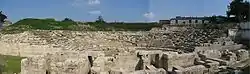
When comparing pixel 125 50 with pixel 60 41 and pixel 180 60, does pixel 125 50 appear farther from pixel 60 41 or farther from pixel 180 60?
pixel 60 41

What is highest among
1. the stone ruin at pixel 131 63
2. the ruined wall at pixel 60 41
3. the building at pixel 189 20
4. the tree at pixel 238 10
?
the tree at pixel 238 10

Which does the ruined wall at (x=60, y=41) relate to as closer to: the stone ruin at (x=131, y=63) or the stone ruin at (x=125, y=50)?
the stone ruin at (x=125, y=50)

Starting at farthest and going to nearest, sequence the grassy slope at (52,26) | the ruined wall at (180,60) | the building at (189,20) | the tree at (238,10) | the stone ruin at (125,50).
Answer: the building at (189,20) → the grassy slope at (52,26) → the tree at (238,10) → the ruined wall at (180,60) → the stone ruin at (125,50)

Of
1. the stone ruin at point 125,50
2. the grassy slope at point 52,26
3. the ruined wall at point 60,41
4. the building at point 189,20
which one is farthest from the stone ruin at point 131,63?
the building at point 189,20

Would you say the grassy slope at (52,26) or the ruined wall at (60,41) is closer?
the ruined wall at (60,41)

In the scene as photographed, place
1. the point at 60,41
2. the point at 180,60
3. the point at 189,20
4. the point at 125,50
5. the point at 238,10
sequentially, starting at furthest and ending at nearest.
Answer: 1. the point at 189,20
2. the point at 238,10
3. the point at 60,41
4. the point at 125,50
5. the point at 180,60

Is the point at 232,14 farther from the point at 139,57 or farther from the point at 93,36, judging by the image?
the point at 139,57

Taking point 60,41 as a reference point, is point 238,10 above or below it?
above

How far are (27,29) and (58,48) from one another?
6.90 metres

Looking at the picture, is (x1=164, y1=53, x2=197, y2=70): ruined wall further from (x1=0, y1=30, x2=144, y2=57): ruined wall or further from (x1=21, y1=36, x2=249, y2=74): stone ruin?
(x1=0, y1=30, x2=144, y2=57): ruined wall

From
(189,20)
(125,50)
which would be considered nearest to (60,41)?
(125,50)

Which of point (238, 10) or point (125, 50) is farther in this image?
point (238, 10)

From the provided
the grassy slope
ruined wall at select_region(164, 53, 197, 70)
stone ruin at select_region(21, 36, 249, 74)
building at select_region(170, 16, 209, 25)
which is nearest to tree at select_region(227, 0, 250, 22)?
building at select_region(170, 16, 209, 25)

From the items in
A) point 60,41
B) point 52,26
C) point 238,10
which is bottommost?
point 60,41
